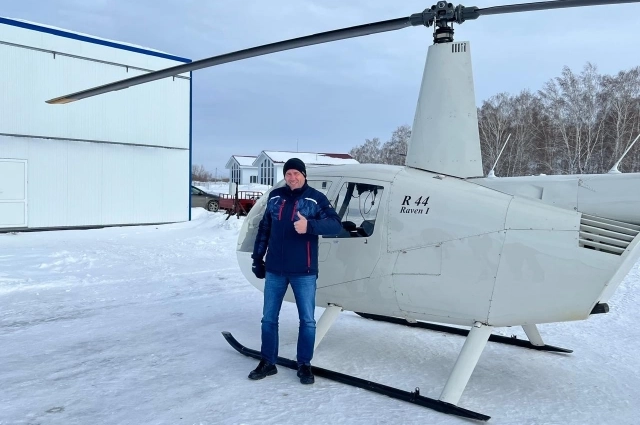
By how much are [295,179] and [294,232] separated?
448 mm

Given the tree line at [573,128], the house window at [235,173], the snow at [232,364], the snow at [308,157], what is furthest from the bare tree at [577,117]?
the house window at [235,173]

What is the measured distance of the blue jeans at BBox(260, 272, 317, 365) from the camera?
430cm

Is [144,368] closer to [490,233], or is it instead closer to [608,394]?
[490,233]

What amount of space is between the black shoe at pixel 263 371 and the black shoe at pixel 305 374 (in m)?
0.28

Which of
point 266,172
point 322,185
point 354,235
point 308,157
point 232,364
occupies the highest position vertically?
point 308,157

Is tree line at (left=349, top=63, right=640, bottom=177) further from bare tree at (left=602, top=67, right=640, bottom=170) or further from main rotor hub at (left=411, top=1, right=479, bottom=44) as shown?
main rotor hub at (left=411, top=1, right=479, bottom=44)

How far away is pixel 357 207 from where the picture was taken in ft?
15.4

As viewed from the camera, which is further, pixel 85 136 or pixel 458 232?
pixel 85 136

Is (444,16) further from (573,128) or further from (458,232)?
(573,128)

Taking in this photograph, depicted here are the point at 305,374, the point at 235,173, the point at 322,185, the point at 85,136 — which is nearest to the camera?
the point at 305,374

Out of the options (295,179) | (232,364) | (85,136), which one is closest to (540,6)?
(295,179)

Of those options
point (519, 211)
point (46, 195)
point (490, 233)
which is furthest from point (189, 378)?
point (46, 195)

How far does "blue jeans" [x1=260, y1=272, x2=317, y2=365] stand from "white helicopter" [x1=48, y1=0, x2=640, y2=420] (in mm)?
293

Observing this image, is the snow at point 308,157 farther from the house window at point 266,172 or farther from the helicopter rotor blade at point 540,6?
the helicopter rotor blade at point 540,6
